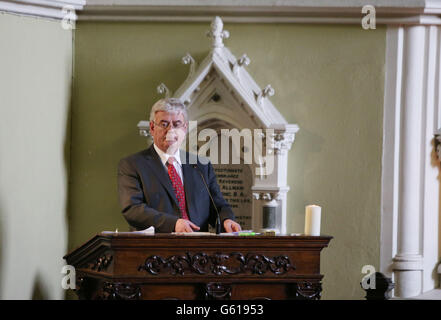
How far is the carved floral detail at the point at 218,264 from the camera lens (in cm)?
453

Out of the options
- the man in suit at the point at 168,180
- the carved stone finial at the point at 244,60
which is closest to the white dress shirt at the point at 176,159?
the man in suit at the point at 168,180

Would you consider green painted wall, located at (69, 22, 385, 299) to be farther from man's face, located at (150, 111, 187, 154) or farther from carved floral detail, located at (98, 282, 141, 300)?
carved floral detail, located at (98, 282, 141, 300)

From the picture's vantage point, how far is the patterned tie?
5.32 m

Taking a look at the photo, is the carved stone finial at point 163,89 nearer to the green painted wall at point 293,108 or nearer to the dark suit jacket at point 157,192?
the green painted wall at point 293,108

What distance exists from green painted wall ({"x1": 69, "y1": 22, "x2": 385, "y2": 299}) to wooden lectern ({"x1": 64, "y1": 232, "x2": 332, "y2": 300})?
1835 mm

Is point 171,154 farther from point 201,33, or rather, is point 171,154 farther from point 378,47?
point 378,47

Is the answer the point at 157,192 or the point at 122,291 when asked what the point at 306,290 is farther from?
the point at 157,192

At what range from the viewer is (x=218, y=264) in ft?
15.0

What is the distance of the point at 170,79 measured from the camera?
6.52 m

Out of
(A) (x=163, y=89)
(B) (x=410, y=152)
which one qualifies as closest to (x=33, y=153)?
(A) (x=163, y=89)

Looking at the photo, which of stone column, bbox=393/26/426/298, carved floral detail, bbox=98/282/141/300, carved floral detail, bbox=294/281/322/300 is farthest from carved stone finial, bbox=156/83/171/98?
carved floral detail, bbox=294/281/322/300

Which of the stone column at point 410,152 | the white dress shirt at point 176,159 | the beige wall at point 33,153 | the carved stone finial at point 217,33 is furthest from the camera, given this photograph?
the stone column at point 410,152

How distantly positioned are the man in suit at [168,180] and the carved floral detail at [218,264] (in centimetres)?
56
